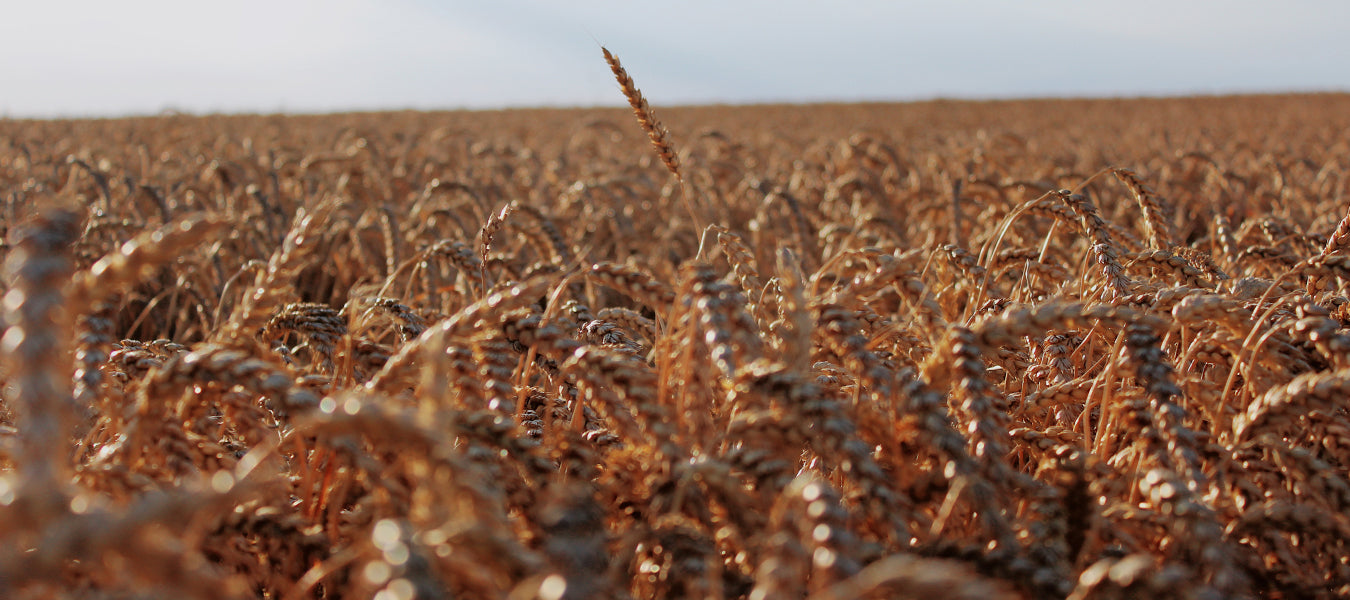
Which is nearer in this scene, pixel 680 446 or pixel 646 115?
pixel 680 446

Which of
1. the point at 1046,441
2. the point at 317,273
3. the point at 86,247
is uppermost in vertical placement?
the point at 86,247

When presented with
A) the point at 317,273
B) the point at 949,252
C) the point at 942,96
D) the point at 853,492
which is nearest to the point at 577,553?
the point at 853,492

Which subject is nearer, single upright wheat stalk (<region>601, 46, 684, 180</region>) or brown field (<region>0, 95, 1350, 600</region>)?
brown field (<region>0, 95, 1350, 600</region>)

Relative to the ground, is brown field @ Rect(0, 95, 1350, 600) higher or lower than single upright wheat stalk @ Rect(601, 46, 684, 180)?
lower

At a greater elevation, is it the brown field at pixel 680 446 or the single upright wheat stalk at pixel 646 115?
the single upright wheat stalk at pixel 646 115

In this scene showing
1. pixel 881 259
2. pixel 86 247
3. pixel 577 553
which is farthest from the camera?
pixel 86 247

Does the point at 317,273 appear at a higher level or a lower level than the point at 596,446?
lower

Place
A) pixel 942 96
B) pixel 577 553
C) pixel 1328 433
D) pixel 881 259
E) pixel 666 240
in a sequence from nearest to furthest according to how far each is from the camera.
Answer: pixel 577 553 < pixel 1328 433 < pixel 881 259 < pixel 666 240 < pixel 942 96

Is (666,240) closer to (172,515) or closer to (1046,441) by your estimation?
(1046,441)

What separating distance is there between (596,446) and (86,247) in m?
2.20

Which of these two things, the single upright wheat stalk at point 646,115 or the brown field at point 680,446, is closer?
the brown field at point 680,446

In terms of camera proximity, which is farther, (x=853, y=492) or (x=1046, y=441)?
(x=1046, y=441)

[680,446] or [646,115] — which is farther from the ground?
[646,115]

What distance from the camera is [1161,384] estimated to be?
1218 mm
